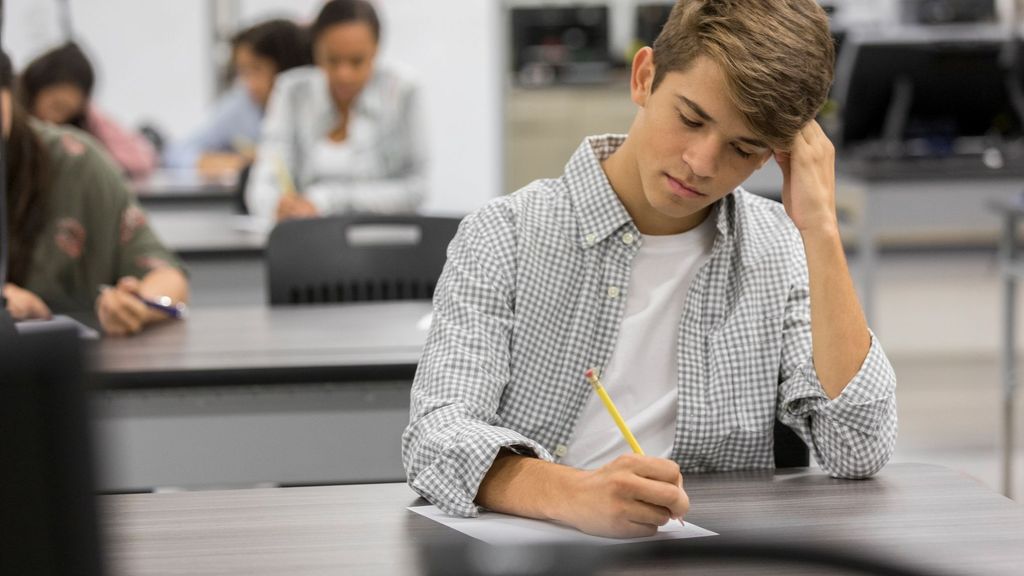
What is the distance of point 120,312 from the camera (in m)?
1.84

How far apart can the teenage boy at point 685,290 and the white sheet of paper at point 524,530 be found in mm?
72

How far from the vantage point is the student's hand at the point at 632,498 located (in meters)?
0.89

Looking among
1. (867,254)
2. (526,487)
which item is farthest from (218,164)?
(526,487)

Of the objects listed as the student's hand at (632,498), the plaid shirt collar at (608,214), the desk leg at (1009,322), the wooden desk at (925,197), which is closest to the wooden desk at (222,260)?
the plaid shirt collar at (608,214)

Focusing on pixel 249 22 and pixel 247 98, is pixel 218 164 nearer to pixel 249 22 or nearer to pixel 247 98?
pixel 247 98

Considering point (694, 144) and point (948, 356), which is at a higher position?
point (694, 144)

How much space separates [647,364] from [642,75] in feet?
0.91

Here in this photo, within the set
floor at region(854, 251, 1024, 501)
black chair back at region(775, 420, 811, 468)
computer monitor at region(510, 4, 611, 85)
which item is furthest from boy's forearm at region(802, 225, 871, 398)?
computer monitor at region(510, 4, 611, 85)

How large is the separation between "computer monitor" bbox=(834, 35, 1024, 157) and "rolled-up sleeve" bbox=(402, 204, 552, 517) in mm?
3038

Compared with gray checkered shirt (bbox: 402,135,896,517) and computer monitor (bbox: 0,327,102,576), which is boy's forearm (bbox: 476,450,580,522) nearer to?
gray checkered shirt (bbox: 402,135,896,517)

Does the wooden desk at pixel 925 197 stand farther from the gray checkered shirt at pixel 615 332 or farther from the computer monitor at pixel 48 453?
the computer monitor at pixel 48 453

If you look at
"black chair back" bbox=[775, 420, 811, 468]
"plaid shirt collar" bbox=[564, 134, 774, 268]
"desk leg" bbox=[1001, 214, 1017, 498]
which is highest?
"plaid shirt collar" bbox=[564, 134, 774, 268]

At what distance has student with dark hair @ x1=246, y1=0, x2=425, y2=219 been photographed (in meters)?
3.18

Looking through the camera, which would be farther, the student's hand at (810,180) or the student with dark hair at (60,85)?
the student with dark hair at (60,85)
